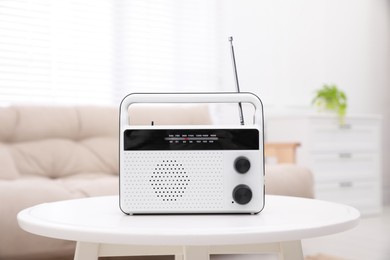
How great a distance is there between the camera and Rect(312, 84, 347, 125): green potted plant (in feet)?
12.2

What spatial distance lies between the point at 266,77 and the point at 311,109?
505 millimetres

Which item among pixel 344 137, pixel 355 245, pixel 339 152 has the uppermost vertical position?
pixel 344 137

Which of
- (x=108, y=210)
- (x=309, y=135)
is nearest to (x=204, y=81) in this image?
(x=309, y=135)

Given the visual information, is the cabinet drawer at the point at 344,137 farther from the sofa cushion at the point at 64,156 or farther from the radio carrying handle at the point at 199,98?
the radio carrying handle at the point at 199,98

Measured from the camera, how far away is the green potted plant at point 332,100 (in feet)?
12.2

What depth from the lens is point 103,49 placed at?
3.30m

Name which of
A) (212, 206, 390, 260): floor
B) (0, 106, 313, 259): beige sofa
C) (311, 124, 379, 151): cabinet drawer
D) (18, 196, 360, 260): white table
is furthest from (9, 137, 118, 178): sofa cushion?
(311, 124, 379, 151): cabinet drawer

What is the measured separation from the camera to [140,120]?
8.41 feet

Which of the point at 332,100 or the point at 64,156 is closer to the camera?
the point at 64,156

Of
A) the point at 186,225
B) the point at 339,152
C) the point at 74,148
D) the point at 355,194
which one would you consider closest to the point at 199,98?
the point at 186,225

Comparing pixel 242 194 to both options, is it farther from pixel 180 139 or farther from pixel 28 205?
pixel 28 205

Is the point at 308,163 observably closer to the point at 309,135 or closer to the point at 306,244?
the point at 309,135

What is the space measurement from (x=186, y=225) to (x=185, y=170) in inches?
5.1

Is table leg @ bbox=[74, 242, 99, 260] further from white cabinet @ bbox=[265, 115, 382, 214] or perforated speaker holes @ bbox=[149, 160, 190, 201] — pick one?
white cabinet @ bbox=[265, 115, 382, 214]
